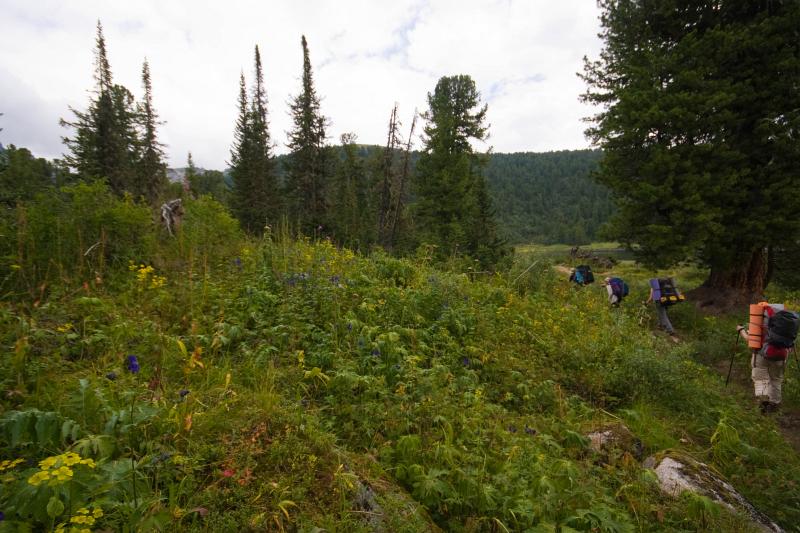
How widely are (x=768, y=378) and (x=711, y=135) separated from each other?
25.1 ft

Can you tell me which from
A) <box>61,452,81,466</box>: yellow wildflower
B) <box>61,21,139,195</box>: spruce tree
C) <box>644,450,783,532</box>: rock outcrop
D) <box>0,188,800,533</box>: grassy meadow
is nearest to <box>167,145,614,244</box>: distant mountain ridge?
<box>61,21,139,195</box>: spruce tree

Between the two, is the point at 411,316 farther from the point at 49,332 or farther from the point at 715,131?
the point at 715,131

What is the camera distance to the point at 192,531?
190 centimetres

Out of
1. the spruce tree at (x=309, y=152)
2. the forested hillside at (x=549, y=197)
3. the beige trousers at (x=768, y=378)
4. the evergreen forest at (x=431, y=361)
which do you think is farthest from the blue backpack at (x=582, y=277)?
the forested hillside at (x=549, y=197)

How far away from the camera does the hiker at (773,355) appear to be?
19.3 feet

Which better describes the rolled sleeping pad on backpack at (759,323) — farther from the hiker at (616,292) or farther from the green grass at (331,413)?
the hiker at (616,292)

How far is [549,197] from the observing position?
14962cm

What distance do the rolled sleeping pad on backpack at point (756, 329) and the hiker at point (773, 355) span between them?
4 centimetres

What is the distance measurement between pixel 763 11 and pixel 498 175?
163 meters

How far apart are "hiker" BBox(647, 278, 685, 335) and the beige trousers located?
4.06 meters

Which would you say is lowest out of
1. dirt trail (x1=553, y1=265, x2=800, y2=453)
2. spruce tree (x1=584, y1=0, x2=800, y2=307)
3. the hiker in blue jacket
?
dirt trail (x1=553, y1=265, x2=800, y2=453)

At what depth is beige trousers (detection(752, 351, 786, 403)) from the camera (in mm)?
5957

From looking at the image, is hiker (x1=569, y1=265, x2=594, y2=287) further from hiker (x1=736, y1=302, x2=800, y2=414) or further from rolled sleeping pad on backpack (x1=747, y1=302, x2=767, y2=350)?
hiker (x1=736, y1=302, x2=800, y2=414)

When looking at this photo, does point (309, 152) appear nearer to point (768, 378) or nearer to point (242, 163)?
point (242, 163)
